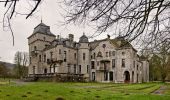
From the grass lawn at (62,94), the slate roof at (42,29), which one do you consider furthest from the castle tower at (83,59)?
the grass lawn at (62,94)

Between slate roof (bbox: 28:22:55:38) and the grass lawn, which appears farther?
slate roof (bbox: 28:22:55:38)

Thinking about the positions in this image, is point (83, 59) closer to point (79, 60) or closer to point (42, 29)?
point (79, 60)

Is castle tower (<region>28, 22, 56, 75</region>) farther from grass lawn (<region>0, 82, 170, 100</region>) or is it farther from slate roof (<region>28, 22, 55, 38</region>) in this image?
grass lawn (<region>0, 82, 170, 100</region>)

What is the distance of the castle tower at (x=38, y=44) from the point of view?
196 feet

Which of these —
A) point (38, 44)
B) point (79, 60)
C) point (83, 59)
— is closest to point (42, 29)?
point (38, 44)

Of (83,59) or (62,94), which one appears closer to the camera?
(62,94)

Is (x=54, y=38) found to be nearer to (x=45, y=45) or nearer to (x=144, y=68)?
(x=45, y=45)

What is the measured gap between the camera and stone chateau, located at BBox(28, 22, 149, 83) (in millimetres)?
55719

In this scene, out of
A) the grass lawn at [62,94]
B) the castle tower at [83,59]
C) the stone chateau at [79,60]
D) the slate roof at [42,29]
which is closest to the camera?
the grass lawn at [62,94]

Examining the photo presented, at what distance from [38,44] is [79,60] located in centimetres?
995

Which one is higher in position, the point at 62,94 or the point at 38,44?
the point at 38,44

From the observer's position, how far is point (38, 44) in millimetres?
59812

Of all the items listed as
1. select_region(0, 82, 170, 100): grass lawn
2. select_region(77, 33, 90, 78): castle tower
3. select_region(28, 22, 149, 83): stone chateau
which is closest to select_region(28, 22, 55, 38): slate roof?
select_region(28, 22, 149, 83): stone chateau

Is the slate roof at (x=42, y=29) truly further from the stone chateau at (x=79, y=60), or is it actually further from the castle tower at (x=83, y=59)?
the castle tower at (x=83, y=59)
